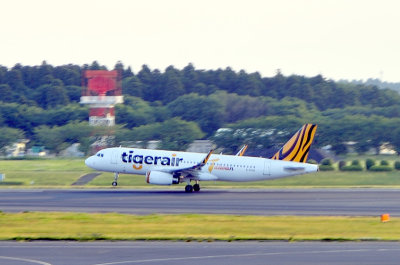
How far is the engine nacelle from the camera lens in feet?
191

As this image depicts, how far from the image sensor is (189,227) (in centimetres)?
3469

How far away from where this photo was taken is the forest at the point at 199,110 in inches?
3917

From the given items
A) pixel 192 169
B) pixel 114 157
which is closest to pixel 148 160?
pixel 114 157

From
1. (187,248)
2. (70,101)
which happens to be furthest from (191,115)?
(187,248)

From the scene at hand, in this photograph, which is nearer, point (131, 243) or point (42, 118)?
point (131, 243)

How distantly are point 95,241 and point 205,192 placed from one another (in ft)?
94.6

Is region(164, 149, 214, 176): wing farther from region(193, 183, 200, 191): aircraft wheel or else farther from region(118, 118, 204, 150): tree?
region(118, 118, 204, 150): tree

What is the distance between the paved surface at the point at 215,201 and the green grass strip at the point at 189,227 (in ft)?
12.5

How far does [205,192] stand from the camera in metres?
58.3

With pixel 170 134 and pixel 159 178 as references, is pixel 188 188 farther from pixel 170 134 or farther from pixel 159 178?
pixel 170 134

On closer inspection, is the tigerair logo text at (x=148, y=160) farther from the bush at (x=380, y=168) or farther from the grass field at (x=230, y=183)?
the bush at (x=380, y=168)

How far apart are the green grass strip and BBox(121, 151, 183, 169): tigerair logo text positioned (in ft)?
61.9

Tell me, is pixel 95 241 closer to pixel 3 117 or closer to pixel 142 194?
pixel 142 194

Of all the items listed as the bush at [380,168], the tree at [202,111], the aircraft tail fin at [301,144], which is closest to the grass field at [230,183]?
the bush at [380,168]
